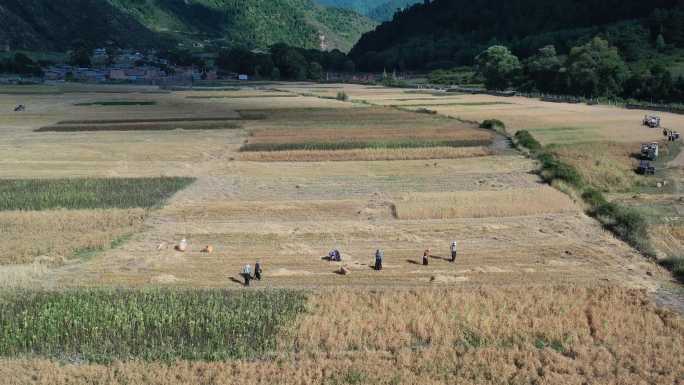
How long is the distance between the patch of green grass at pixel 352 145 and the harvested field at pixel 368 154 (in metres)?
1.82

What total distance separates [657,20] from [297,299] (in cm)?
16796

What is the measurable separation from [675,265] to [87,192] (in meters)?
35.2

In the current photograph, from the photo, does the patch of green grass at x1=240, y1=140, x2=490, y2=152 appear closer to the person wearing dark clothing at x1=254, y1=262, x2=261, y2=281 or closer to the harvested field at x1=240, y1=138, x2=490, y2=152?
the harvested field at x1=240, y1=138, x2=490, y2=152

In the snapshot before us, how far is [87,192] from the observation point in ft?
154

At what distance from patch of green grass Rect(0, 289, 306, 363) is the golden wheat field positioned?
30.1 inches

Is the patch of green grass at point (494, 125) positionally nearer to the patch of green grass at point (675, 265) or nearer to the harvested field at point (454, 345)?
the patch of green grass at point (675, 265)

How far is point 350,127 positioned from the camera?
274ft

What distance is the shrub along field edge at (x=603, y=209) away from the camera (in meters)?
35.0

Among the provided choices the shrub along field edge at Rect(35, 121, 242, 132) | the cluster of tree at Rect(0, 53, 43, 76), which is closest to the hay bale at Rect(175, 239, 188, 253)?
the shrub along field edge at Rect(35, 121, 242, 132)

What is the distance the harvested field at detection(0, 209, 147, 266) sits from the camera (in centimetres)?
3319

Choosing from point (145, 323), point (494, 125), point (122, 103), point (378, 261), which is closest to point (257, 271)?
point (378, 261)

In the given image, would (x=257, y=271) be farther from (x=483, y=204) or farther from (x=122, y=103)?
(x=122, y=103)

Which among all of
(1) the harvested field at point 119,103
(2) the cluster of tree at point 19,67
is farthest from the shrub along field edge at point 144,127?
(2) the cluster of tree at point 19,67

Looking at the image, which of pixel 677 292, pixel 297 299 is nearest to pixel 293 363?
pixel 297 299
